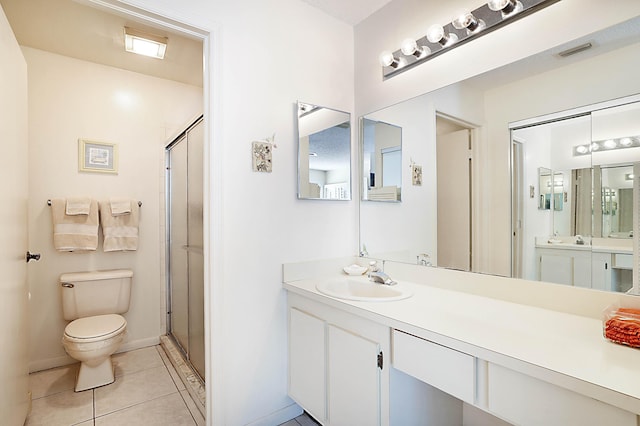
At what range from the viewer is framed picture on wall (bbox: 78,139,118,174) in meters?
2.52

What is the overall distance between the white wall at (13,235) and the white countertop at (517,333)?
138cm

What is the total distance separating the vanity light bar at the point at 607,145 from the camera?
3.52 ft

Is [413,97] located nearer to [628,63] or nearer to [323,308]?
[628,63]

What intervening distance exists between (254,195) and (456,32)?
1300 millimetres

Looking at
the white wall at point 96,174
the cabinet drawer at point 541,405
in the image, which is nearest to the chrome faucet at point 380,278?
the cabinet drawer at point 541,405

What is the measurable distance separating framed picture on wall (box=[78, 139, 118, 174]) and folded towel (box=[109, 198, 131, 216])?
0.28 meters

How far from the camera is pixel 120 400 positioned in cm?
202

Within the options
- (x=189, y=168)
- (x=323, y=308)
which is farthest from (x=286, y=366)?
(x=189, y=168)

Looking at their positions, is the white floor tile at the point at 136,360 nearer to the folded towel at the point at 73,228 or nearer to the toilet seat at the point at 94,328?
the toilet seat at the point at 94,328

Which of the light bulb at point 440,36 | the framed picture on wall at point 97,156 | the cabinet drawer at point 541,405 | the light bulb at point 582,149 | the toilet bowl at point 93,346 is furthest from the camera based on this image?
the framed picture on wall at point 97,156

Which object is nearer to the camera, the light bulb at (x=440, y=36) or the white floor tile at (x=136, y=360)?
the light bulb at (x=440, y=36)

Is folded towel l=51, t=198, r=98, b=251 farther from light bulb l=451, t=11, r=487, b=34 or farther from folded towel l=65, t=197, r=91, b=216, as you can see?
light bulb l=451, t=11, r=487, b=34

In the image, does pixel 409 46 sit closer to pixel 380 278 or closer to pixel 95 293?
pixel 380 278

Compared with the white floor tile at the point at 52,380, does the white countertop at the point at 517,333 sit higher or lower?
higher
